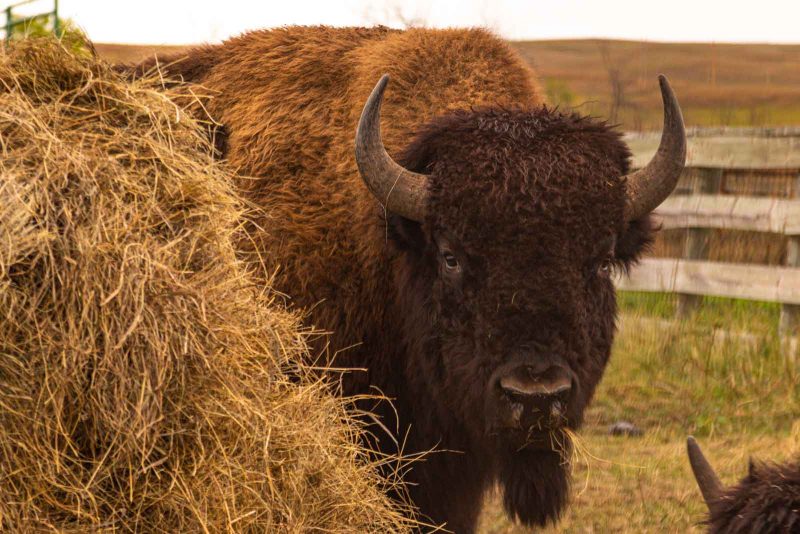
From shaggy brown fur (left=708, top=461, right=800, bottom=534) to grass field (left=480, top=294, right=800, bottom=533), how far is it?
84.8 inches

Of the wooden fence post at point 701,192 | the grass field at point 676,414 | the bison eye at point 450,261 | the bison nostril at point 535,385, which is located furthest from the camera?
the wooden fence post at point 701,192

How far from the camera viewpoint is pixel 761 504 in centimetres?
381

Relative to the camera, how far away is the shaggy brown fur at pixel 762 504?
12.1ft

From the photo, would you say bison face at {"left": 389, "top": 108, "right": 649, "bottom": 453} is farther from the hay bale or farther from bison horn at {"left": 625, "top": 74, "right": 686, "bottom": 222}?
the hay bale

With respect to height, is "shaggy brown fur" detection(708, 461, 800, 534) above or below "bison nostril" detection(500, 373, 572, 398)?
below

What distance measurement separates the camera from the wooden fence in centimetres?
1037

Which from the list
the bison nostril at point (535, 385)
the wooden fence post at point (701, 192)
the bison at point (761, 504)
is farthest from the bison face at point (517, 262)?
the wooden fence post at point (701, 192)

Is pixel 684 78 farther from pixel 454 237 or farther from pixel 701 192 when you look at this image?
pixel 454 237

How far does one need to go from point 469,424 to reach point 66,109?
2.11 meters

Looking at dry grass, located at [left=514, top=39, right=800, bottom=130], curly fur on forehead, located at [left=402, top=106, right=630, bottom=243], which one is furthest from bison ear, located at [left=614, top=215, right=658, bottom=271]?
dry grass, located at [left=514, top=39, right=800, bottom=130]

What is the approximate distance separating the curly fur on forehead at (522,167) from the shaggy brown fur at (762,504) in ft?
4.03

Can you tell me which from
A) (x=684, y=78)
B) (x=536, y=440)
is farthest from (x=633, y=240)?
(x=684, y=78)

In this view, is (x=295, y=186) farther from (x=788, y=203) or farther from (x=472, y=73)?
(x=788, y=203)

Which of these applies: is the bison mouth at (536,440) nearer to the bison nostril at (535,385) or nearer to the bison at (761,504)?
the bison nostril at (535,385)
